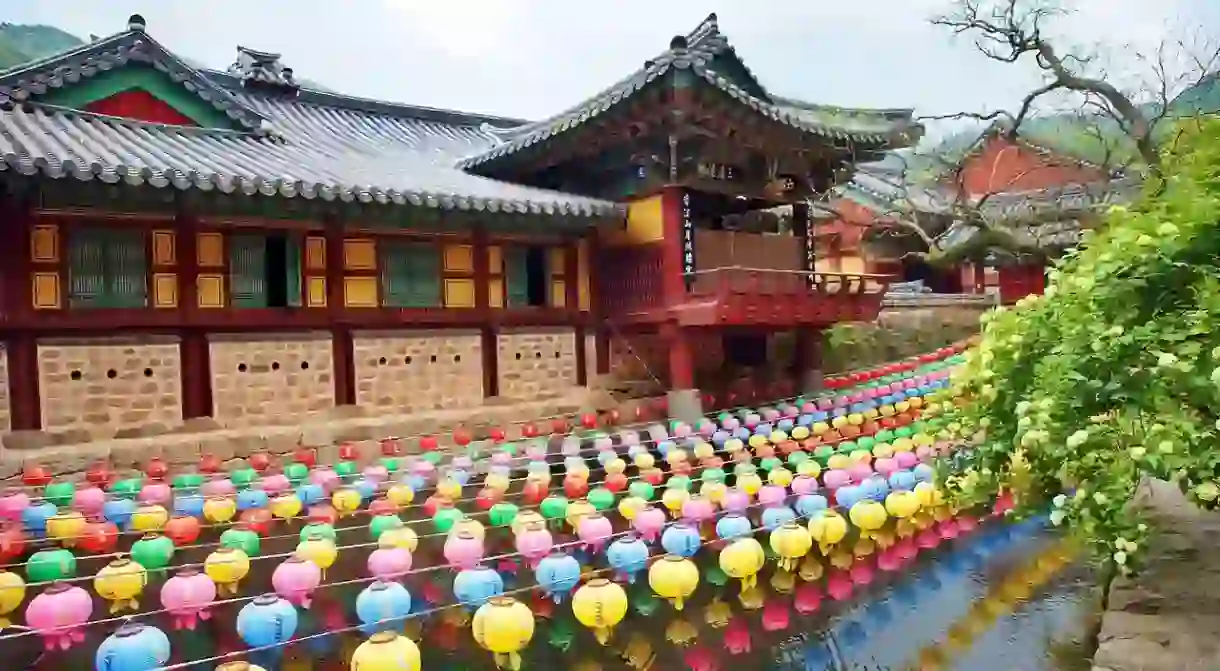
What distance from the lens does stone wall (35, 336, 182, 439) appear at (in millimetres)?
10641

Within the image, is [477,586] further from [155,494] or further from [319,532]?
[155,494]

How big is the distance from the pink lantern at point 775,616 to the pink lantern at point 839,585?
631 millimetres

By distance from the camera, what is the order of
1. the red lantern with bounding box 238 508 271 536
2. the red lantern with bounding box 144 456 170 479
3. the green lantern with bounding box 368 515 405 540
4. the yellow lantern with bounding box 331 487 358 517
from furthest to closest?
the red lantern with bounding box 144 456 170 479 < the yellow lantern with bounding box 331 487 358 517 < the red lantern with bounding box 238 508 271 536 < the green lantern with bounding box 368 515 405 540

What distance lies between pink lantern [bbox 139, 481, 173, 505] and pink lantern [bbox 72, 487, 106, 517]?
37 cm

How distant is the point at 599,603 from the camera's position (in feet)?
21.6

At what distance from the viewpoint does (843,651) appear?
7.33 meters

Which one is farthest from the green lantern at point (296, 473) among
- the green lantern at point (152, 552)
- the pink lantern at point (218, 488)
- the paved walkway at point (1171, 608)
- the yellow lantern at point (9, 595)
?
the paved walkway at point (1171, 608)

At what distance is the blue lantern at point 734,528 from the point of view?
8.27 m

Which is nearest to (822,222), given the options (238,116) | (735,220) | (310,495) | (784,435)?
(735,220)

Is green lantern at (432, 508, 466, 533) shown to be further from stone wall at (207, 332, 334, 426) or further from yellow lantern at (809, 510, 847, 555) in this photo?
stone wall at (207, 332, 334, 426)

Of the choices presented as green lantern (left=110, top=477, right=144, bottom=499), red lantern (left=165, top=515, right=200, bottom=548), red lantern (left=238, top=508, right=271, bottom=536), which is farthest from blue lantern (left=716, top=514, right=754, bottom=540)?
green lantern (left=110, top=477, right=144, bottom=499)

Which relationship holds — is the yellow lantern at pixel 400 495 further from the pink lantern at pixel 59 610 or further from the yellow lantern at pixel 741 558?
the yellow lantern at pixel 741 558

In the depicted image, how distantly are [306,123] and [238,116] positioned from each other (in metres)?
3.62

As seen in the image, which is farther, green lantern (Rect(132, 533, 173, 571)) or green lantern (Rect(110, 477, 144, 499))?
green lantern (Rect(110, 477, 144, 499))
